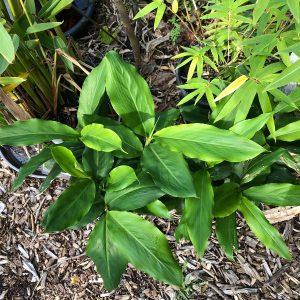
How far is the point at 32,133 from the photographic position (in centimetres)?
126

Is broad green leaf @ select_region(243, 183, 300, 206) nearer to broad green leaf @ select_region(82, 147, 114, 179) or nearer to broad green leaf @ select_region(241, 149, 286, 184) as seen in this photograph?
broad green leaf @ select_region(241, 149, 286, 184)

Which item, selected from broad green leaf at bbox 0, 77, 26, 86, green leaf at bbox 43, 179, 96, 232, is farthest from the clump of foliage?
broad green leaf at bbox 0, 77, 26, 86

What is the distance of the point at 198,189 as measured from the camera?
1198mm

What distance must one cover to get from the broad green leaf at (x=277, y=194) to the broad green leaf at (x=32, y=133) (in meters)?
0.61

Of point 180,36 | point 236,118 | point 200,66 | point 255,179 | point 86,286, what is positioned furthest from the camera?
point 180,36

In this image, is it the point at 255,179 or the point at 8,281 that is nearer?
the point at 255,179

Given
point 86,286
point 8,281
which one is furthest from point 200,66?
point 8,281

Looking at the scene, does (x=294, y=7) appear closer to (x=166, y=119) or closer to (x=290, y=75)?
(x=290, y=75)

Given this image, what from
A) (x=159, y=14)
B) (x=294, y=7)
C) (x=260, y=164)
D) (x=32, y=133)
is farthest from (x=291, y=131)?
(x=32, y=133)

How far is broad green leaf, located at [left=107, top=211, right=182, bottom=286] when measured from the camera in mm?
1135

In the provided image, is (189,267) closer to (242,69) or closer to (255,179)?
(255,179)

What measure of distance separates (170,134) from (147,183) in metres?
0.17

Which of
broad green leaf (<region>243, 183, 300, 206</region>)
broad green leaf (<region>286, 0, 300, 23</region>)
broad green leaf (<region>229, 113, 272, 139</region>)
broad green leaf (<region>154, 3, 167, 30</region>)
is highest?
broad green leaf (<region>286, 0, 300, 23</region>)

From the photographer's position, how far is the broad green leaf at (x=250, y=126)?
→ 1.14 metres
